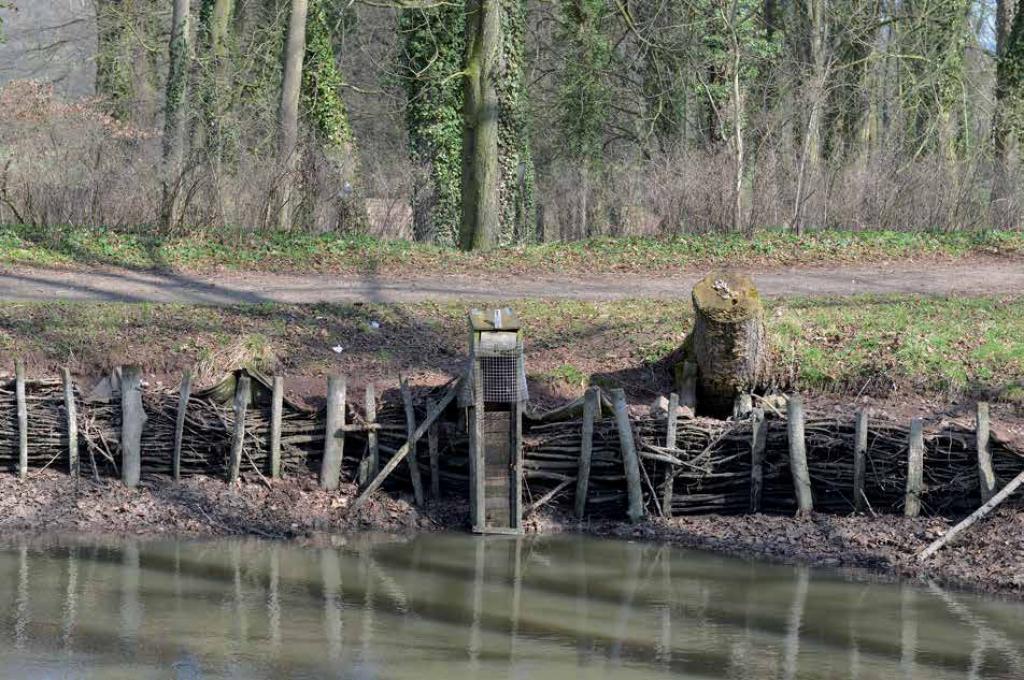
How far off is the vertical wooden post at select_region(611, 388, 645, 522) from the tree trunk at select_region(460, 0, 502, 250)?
8.23 m

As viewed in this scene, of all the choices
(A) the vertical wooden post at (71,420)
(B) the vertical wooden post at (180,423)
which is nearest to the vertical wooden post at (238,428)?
(B) the vertical wooden post at (180,423)

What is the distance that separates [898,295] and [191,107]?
1294 centimetres

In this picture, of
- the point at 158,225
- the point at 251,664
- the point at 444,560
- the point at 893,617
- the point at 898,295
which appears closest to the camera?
the point at 251,664

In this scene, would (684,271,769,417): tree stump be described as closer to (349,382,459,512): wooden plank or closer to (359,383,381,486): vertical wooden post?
(349,382,459,512): wooden plank

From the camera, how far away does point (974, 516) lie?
10391 millimetres

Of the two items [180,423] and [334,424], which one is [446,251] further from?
[180,423]

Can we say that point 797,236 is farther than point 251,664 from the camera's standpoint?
Yes

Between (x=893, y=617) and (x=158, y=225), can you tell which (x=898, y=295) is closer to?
(x=893, y=617)

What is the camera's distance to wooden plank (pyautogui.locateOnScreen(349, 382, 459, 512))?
1146 centimetres

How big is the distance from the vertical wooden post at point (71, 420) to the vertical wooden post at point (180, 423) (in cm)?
84

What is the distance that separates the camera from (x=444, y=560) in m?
10.5

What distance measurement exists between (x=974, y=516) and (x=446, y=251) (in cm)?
983

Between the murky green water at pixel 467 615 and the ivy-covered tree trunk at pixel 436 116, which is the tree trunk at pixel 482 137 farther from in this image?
the murky green water at pixel 467 615

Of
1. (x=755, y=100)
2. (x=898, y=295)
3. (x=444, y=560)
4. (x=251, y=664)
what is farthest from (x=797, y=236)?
(x=251, y=664)
